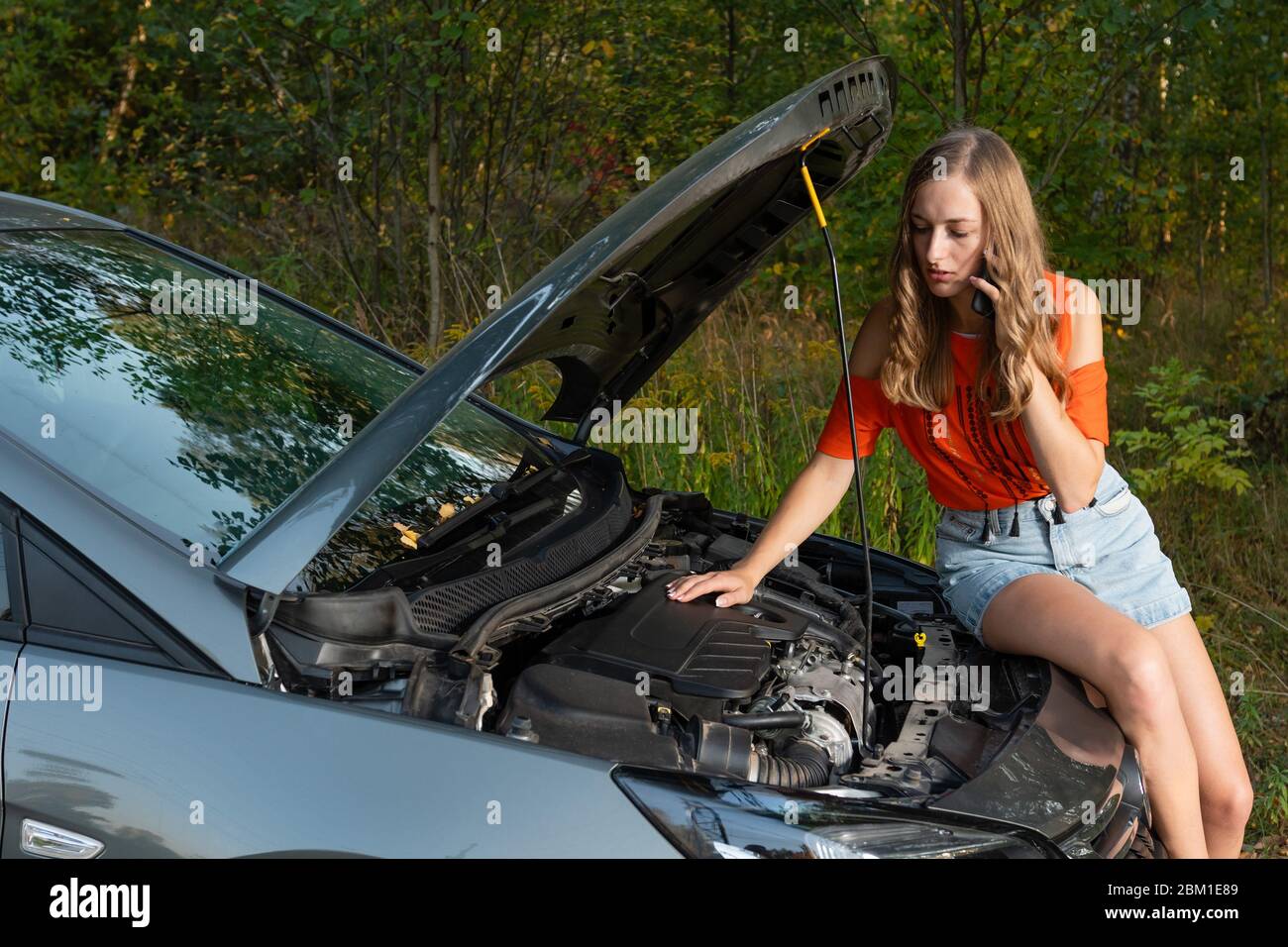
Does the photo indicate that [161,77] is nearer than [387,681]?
No

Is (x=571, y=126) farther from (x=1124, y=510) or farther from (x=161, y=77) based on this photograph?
(x=1124, y=510)

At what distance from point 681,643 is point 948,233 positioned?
102cm

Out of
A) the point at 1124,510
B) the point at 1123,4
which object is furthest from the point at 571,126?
the point at 1124,510

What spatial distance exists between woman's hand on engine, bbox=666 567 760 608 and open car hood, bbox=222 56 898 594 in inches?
21.1

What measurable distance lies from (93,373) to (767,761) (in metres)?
1.33

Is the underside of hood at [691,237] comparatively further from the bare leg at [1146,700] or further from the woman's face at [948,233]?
the bare leg at [1146,700]

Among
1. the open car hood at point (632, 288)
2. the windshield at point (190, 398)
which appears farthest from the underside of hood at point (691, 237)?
the windshield at point (190, 398)

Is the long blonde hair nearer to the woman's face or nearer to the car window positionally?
the woman's face

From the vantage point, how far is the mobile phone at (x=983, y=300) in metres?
2.55

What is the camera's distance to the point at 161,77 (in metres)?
11.0

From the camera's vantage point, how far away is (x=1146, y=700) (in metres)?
2.28

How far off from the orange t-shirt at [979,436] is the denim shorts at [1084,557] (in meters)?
0.05

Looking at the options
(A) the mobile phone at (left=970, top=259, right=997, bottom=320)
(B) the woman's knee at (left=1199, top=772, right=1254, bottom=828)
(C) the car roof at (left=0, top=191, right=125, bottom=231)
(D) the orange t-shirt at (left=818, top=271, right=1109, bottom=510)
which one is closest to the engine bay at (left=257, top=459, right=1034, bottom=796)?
(D) the orange t-shirt at (left=818, top=271, right=1109, bottom=510)
